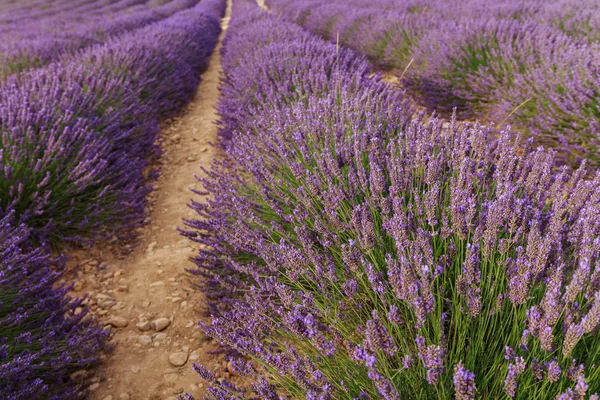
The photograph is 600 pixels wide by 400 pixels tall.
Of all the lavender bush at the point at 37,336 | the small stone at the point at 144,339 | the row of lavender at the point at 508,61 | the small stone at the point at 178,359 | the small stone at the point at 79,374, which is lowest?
the small stone at the point at 144,339

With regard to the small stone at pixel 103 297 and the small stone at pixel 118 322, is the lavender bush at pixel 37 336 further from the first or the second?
the small stone at pixel 103 297

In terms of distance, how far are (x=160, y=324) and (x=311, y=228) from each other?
1.03 m

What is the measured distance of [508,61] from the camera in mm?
4047

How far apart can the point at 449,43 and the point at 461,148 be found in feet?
11.8

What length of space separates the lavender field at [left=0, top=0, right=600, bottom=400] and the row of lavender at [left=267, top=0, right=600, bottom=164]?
37 mm

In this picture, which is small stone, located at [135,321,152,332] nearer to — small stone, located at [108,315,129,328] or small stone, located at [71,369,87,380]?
small stone, located at [108,315,129,328]

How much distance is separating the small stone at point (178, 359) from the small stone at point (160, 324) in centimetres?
22

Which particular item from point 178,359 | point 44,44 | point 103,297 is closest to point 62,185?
point 103,297

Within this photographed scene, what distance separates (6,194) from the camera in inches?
97.0

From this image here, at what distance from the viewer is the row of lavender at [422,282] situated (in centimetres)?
97

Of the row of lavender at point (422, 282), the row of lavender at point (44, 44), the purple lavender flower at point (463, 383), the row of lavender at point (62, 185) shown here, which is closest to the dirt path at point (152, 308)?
the row of lavender at point (62, 185)

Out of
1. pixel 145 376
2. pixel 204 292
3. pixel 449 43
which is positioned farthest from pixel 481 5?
pixel 145 376

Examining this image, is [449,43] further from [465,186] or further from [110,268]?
[110,268]

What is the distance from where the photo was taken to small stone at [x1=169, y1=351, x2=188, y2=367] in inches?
74.6
